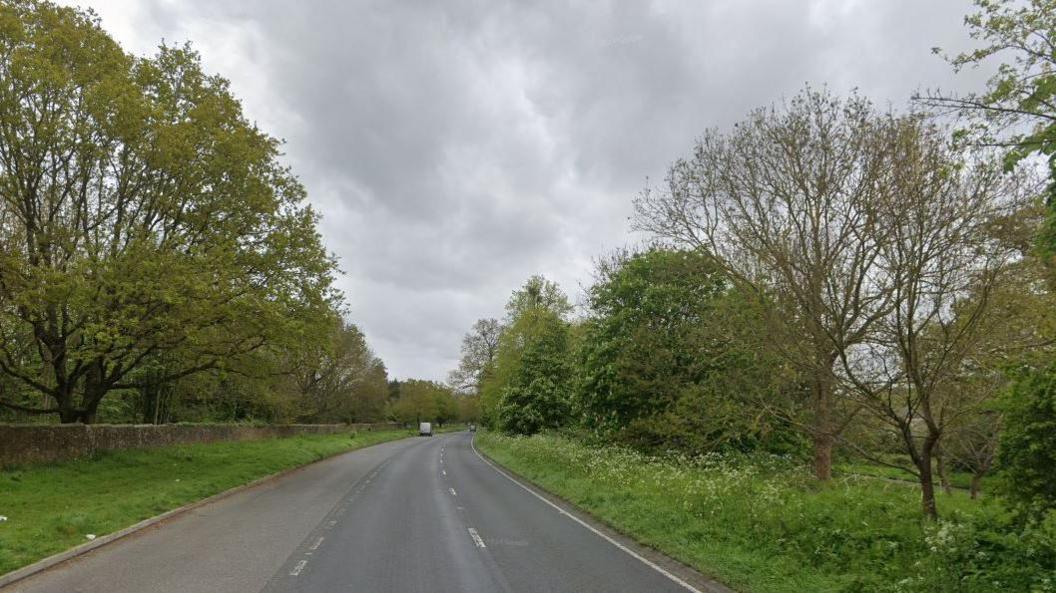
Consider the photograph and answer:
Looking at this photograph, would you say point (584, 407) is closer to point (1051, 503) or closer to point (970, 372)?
point (970, 372)

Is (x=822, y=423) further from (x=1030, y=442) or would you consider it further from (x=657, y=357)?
(x=657, y=357)

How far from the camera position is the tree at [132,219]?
62.2ft

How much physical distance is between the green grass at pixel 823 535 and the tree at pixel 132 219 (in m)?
14.1

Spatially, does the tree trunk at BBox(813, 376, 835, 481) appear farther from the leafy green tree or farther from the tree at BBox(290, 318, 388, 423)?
the tree at BBox(290, 318, 388, 423)

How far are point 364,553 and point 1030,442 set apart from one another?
891cm

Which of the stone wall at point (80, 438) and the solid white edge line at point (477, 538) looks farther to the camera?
the stone wall at point (80, 438)

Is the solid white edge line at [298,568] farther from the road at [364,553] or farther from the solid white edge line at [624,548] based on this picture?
the solid white edge line at [624,548]

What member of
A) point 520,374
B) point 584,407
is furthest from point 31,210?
point 520,374

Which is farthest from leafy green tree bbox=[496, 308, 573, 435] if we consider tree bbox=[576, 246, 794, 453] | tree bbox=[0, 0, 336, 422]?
tree bbox=[0, 0, 336, 422]

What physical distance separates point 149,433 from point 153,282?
8.90 m

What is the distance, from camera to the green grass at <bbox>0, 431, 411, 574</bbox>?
1078 centimetres

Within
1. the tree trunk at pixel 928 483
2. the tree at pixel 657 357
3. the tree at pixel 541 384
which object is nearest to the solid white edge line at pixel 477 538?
the tree trunk at pixel 928 483

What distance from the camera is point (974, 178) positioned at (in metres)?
8.95

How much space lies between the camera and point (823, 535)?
909cm
